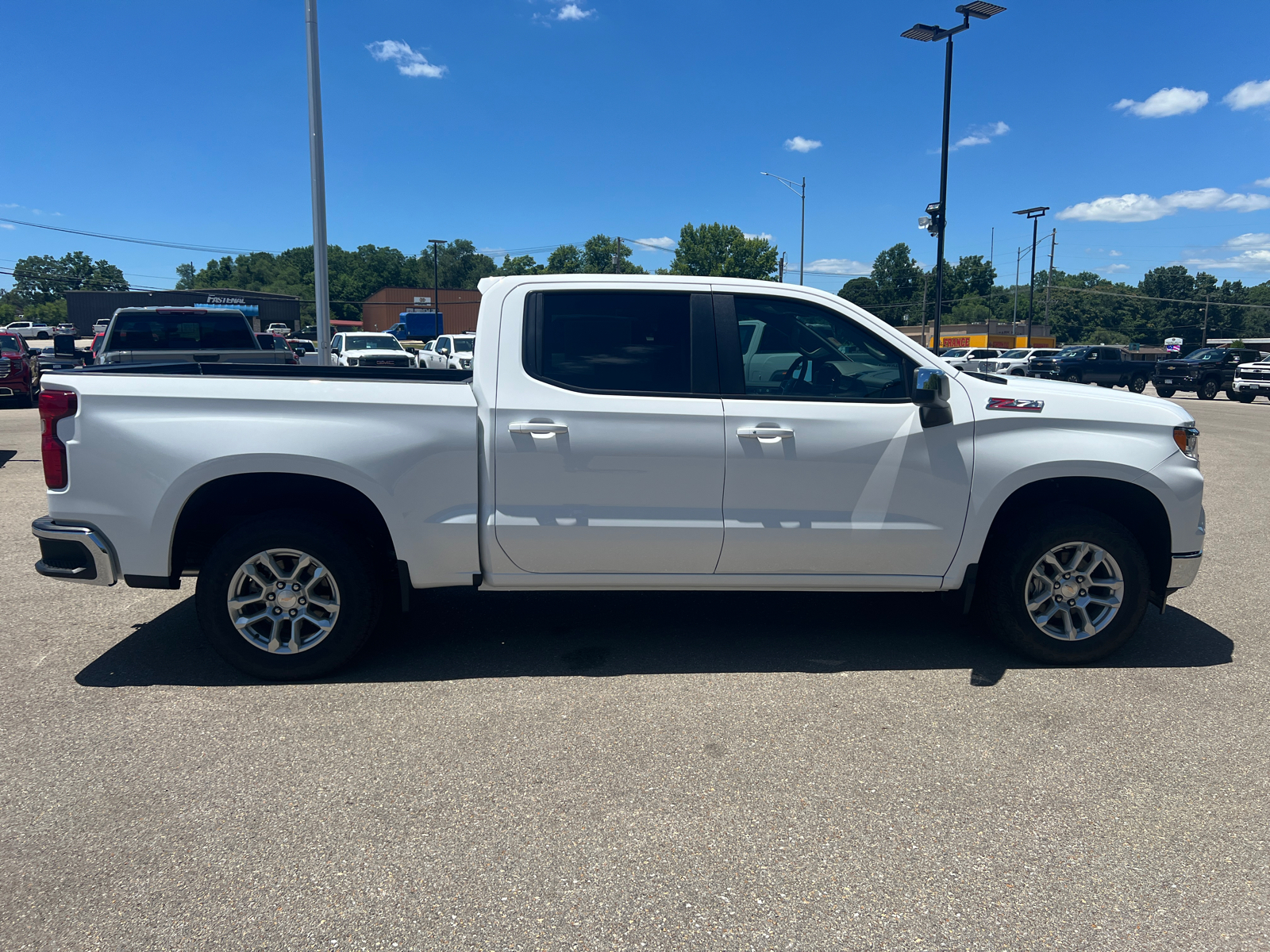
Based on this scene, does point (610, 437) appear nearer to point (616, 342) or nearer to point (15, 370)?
point (616, 342)

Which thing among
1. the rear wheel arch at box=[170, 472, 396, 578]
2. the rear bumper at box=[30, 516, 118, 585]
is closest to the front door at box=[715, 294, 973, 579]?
the rear wheel arch at box=[170, 472, 396, 578]

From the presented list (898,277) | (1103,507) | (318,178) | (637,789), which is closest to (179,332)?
(318,178)

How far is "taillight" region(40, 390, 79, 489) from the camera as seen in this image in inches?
156

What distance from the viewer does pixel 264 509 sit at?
4.38 metres

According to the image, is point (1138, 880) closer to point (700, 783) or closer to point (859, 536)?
point (700, 783)

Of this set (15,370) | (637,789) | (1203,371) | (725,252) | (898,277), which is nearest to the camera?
(637,789)

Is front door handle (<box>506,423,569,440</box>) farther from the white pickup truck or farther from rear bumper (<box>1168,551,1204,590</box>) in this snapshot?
rear bumper (<box>1168,551,1204,590</box>)

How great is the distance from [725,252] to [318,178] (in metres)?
91.2

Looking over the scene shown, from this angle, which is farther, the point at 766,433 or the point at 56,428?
the point at 766,433

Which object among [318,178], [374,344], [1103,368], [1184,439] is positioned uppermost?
[318,178]

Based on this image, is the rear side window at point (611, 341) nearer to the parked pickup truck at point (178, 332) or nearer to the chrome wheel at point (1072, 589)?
the chrome wheel at point (1072, 589)

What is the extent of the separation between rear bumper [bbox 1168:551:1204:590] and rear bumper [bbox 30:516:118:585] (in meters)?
5.24

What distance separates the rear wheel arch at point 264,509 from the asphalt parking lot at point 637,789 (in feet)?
2.08

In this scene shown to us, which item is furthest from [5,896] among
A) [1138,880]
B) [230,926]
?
[1138,880]
